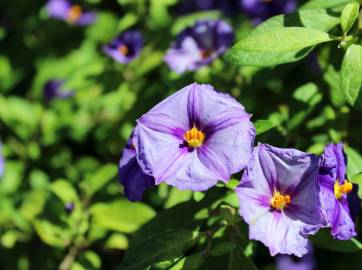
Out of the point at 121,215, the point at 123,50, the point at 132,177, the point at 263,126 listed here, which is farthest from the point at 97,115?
the point at 263,126

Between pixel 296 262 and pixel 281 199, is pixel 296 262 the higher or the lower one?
the lower one

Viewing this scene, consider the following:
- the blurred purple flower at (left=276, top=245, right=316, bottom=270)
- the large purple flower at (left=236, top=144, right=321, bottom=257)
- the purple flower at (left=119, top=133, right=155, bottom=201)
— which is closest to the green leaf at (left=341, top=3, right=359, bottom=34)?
the large purple flower at (left=236, top=144, right=321, bottom=257)

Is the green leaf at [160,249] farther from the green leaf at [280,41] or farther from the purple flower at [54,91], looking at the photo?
the purple flower at [54,91]

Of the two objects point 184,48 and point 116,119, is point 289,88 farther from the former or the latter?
point 116,119

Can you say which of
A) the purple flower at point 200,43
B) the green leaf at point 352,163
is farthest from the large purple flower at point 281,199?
the purple flower at point 200,43

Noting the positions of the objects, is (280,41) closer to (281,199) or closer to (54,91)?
(281,199)
